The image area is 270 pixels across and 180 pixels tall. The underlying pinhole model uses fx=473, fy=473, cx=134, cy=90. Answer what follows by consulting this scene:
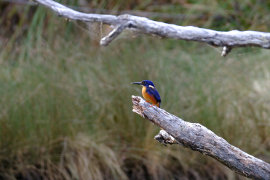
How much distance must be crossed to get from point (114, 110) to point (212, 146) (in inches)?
116

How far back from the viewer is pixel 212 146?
242cm

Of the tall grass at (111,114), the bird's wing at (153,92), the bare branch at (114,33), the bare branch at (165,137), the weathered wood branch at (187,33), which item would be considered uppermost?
the weathered wood branch at (187,33)

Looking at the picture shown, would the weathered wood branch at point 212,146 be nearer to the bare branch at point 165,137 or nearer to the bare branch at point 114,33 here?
the bare branch at point 165,137

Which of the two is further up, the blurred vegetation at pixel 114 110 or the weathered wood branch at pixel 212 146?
the weathered wood branch at pixel 212 146

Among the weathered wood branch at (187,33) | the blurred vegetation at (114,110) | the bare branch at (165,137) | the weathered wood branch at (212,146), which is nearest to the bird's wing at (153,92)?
the bare branch at (165,137)

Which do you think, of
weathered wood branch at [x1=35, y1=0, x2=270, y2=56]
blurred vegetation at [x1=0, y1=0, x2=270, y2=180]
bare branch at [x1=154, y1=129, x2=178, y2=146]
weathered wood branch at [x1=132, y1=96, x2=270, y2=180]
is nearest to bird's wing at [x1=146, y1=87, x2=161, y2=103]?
bare branch at [x1=154, y1=129, x2=178, y2=146]

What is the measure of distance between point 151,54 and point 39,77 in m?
1.38

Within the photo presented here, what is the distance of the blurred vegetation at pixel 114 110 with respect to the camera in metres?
5.01

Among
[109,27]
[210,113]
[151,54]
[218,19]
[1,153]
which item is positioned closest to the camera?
[109,27]

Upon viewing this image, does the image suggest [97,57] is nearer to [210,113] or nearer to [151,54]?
[151,54]

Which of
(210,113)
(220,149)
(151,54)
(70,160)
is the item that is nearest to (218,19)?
(151,54)

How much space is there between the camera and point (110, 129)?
5309mm

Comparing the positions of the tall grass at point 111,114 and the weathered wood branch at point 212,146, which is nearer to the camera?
the weathered wood branch at point 212,146

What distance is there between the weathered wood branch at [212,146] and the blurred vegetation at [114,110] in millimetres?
2341
